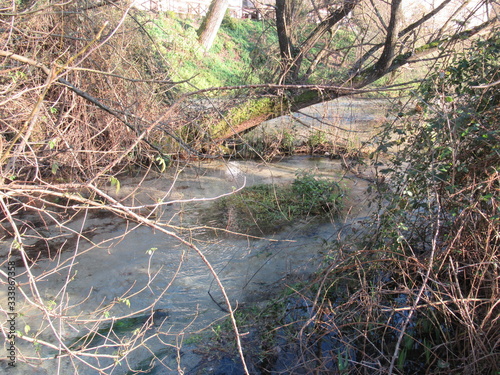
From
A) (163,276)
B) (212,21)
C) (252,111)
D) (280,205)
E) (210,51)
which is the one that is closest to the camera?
(163,276)

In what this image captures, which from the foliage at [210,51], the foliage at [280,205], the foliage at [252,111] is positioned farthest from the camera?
the foliage at [210,51]

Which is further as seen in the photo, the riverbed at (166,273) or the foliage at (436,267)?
the riverbed at (166,273)

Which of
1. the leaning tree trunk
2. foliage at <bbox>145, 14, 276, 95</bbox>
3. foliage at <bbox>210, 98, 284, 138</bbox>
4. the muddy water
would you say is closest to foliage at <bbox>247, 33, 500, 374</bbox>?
the muddy water

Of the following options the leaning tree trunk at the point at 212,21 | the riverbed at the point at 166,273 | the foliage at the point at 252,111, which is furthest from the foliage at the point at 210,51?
the riverbed at the point at 166,273

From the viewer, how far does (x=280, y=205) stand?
7.20 m

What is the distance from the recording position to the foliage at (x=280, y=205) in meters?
6.70

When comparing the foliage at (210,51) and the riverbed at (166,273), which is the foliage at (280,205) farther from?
the foliage at (210,51)

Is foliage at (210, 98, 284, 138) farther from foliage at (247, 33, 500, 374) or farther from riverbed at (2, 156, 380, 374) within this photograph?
foliage at (247, 33, 500, 374)

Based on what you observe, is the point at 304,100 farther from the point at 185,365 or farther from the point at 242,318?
the point at 185,365

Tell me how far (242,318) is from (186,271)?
1308mm

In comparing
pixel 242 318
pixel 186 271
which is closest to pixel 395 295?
pixel 242 318

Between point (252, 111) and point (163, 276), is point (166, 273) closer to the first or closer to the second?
point (163, 276)

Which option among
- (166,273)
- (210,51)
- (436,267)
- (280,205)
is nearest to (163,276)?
(166,273)

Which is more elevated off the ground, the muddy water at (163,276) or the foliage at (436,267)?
the foliage at (436,267)
